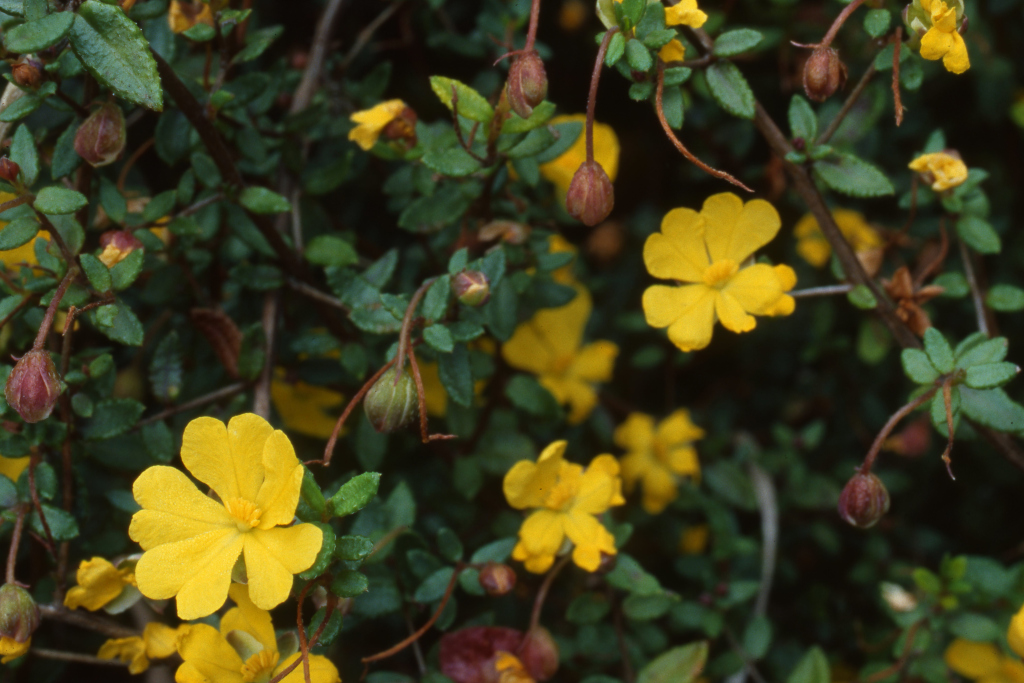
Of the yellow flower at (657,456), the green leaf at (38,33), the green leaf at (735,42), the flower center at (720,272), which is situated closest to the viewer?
the green leaf at (38,33)

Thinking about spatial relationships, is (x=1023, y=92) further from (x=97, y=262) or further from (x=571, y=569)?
(x=97, y=262)

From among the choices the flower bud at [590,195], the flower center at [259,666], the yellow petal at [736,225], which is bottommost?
the flower center at [259,666]

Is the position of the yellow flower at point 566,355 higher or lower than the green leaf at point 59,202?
lower

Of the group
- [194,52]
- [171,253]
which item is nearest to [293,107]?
[194,52]

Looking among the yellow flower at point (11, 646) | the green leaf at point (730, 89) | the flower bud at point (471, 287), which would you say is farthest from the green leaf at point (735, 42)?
the yellow flower at point (11, 646)

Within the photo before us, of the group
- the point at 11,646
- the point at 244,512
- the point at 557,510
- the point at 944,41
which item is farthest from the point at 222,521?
the point at 944,41

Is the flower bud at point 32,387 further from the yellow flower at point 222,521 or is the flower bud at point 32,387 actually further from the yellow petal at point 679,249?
the yellow petal at point 679,249
